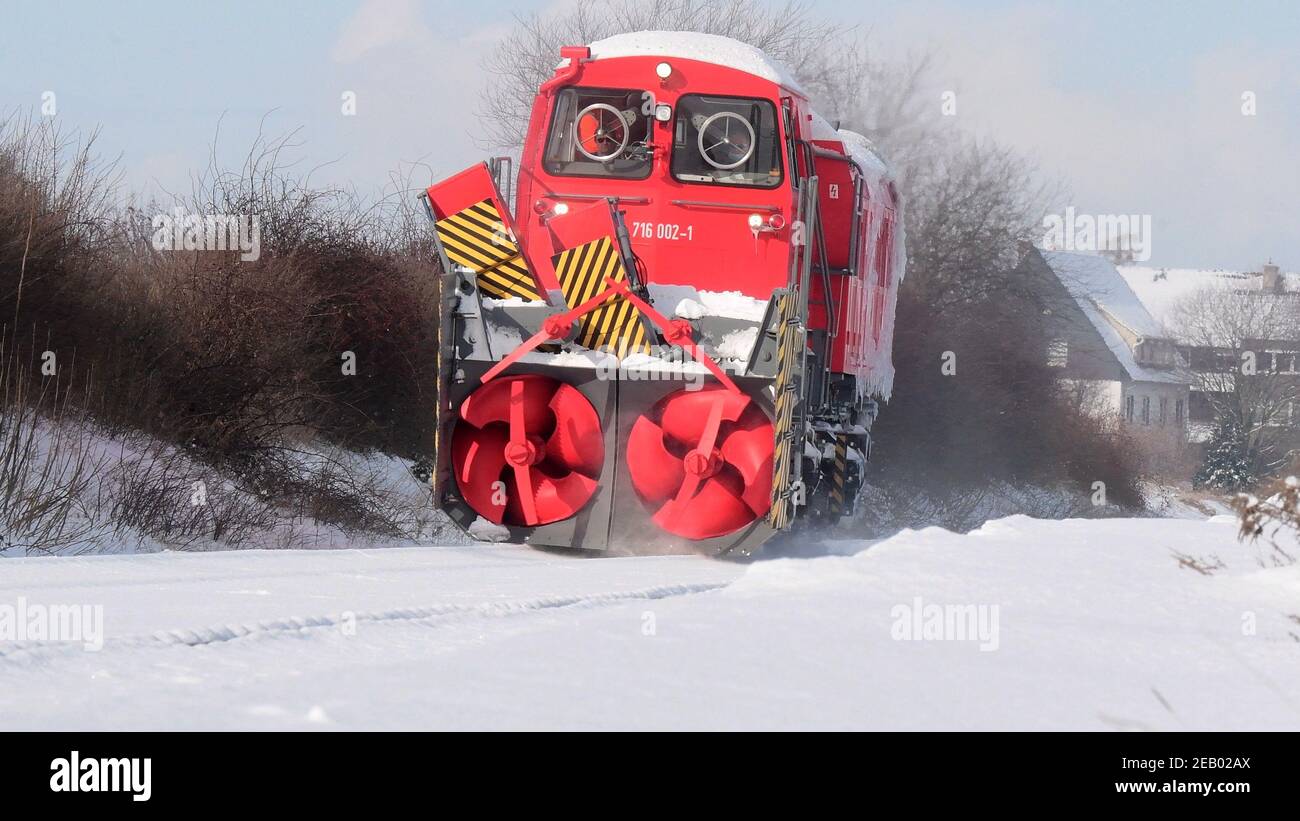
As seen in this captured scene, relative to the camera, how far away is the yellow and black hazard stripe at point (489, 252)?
8961 mm

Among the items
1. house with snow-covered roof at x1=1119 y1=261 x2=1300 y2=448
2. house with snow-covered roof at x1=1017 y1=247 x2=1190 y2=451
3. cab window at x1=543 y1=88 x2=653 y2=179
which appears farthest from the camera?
house with snow-covered roof at x1=1119 y1=261 x2=1300 y2=448

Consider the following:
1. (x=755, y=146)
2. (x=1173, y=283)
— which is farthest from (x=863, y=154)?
(x=1173, y=283)

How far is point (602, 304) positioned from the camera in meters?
8.81

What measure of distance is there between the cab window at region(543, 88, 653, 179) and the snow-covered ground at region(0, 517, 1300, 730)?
3.12 m

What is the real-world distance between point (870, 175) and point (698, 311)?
3082 mm

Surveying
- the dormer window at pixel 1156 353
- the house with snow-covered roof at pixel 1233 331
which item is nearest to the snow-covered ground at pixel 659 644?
the house with snow-covered roof at pixel 1233 331

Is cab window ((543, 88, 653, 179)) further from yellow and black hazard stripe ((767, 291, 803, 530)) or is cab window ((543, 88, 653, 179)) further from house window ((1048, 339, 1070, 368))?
house window ((1048, 339, 1070, 368))

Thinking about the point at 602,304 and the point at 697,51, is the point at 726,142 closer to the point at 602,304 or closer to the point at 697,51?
the point at 697,51

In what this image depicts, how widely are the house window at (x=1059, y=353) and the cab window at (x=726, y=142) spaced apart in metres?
24.9

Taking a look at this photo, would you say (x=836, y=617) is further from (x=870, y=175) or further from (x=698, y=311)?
(x=870, y=175)

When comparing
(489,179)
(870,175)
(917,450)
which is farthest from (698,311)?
(917,450)

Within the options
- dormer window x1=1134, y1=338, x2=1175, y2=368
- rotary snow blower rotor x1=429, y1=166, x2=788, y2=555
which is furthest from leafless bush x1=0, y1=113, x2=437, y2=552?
dormer window x1=1134, y1=338, x2=1175, y2=368

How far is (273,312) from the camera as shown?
13.1m

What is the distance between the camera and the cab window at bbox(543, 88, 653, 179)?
9766 millimetres
